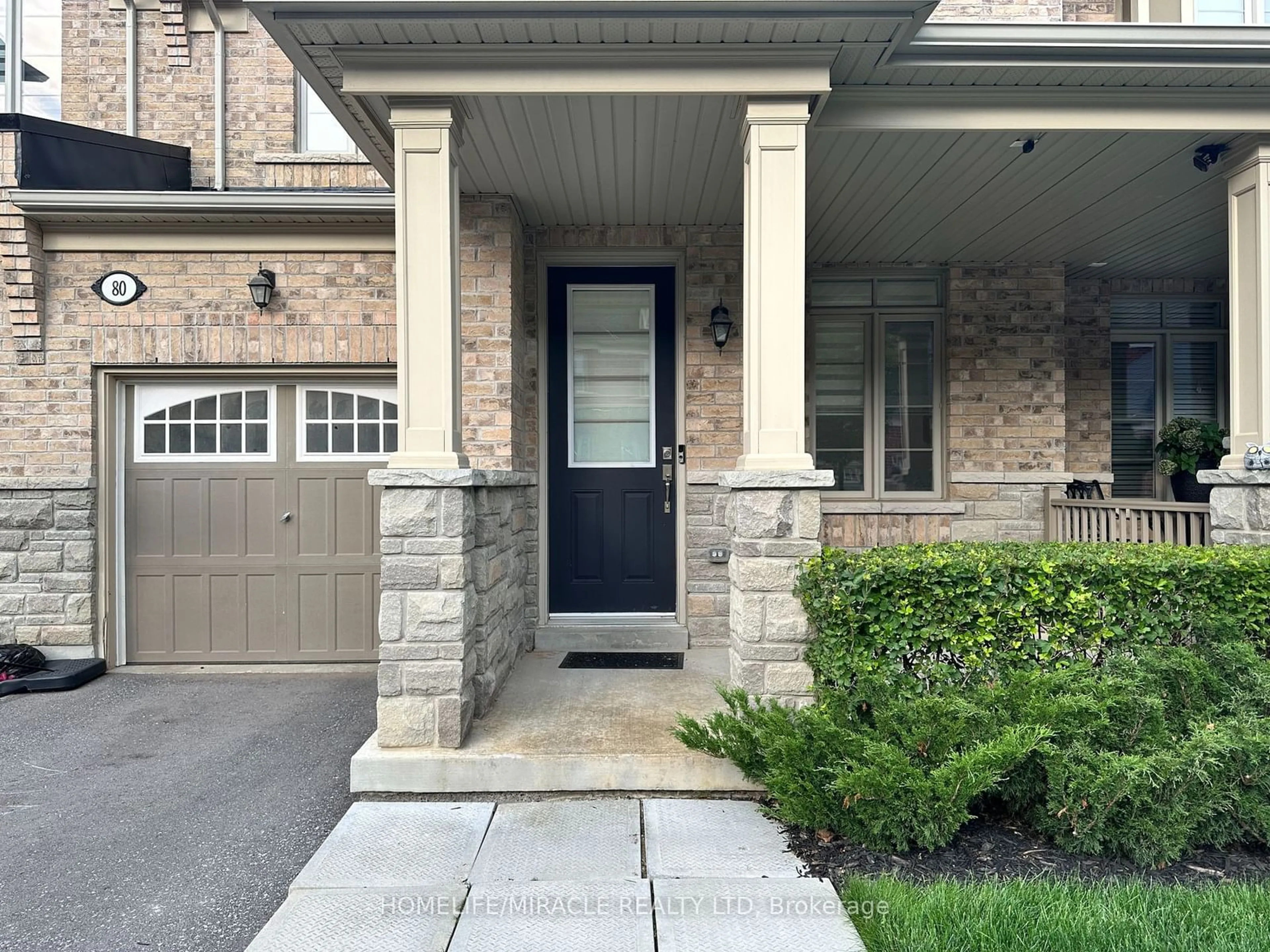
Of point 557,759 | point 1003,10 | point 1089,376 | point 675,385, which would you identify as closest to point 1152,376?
point 1089,376

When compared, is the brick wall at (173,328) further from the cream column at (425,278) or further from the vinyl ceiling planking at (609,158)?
the cream column at (425,278)

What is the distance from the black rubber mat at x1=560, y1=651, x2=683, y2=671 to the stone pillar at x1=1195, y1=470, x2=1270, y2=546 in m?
2.98

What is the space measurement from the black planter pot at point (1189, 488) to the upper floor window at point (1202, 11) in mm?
2801

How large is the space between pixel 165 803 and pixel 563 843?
182cm

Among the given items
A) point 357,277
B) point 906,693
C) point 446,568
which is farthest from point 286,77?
point 906,693

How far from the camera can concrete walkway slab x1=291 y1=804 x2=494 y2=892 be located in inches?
98.0

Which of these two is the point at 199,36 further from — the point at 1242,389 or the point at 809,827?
the point at 1242,389

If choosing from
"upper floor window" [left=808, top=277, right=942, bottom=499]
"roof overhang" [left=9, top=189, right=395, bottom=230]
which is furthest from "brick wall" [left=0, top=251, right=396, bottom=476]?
"upper floor window" [left=808, top=277, right=942, bottom=499]

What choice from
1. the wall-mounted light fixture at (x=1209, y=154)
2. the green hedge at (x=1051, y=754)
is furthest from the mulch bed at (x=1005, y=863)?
the wall-mounted light fixture at (x=1209, y=154)

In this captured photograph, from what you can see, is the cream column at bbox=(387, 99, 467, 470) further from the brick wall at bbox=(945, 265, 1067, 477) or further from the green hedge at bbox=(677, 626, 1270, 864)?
the brick wall at bbox=(945, 265, 1067, 477)

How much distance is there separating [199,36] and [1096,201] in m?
6.39

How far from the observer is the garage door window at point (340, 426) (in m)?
5.27

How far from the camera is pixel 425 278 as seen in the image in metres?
3.30

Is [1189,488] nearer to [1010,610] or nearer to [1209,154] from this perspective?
[1209,154]
